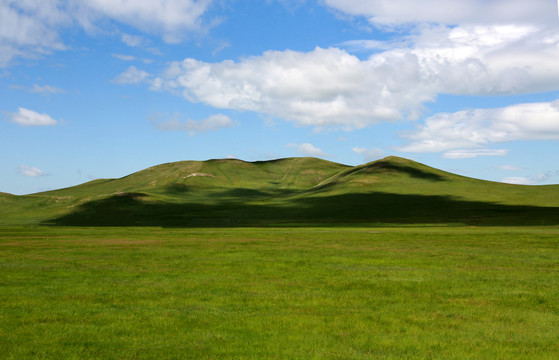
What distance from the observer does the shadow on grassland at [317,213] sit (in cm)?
13362

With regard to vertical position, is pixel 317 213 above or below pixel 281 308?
above

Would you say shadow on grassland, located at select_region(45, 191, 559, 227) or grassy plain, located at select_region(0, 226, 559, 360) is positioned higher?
shadow on grassland, located at select_region(45, 191, 559, 227)

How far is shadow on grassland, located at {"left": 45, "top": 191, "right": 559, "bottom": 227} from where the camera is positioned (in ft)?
438

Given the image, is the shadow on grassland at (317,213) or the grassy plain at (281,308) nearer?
the grassy plain at (281,308)

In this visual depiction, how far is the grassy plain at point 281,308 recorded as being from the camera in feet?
57.1

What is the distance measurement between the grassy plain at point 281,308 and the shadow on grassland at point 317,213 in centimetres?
8950

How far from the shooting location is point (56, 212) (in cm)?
18900

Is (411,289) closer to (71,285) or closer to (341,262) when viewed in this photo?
(341,262)

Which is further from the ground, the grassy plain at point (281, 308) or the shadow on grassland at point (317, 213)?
the shadow on grassland at point (317, 213)

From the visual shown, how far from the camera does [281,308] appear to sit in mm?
23453

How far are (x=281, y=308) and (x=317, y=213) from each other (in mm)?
141932

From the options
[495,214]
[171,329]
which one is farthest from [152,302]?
[495,214]

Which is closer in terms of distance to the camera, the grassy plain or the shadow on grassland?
the grassy plain

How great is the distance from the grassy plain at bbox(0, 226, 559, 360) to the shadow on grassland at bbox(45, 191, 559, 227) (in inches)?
3524
